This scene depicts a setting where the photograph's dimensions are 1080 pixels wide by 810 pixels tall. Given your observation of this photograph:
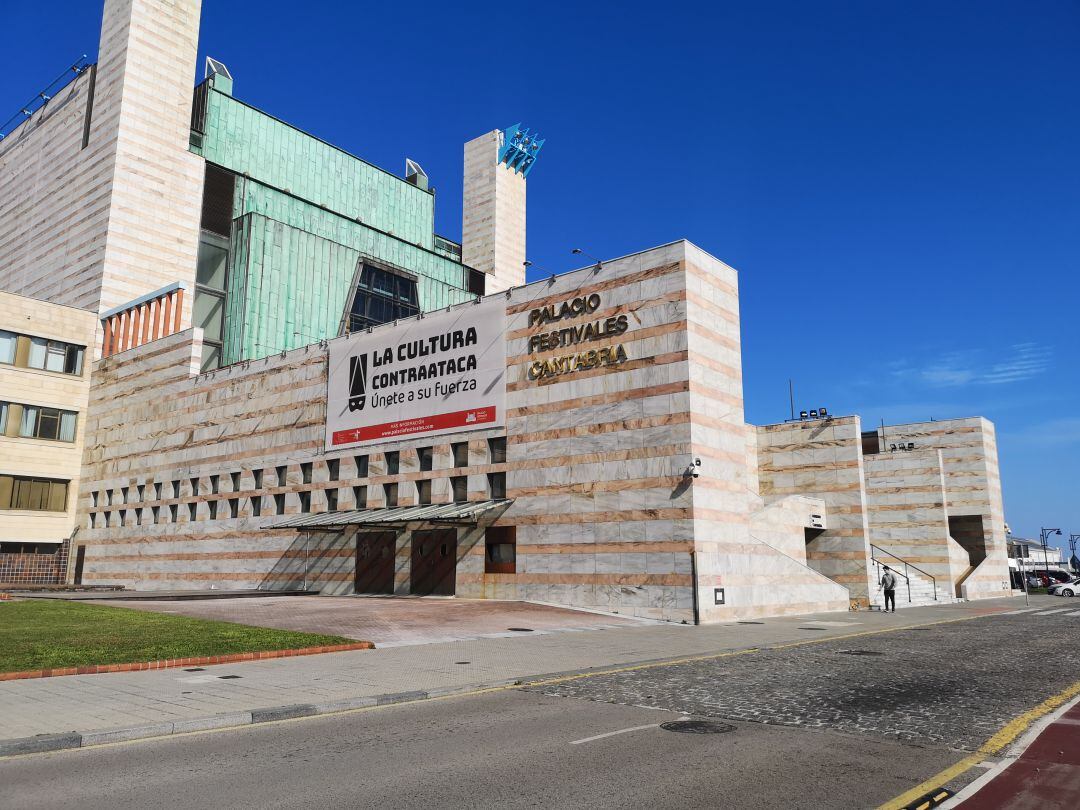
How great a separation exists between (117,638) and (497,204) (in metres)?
70.1

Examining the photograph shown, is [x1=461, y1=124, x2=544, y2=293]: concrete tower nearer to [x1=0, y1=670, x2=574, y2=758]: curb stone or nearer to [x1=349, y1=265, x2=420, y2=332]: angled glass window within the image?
→ [x1=349, y1=265, x2=420, y2=332]: angled glass window

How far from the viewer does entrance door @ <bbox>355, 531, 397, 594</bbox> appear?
3612 cm

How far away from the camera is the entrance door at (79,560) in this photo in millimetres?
53188

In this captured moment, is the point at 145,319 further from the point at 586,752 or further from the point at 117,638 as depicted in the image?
the point at 586,752

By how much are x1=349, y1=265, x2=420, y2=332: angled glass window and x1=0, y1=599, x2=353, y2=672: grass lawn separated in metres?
44.3

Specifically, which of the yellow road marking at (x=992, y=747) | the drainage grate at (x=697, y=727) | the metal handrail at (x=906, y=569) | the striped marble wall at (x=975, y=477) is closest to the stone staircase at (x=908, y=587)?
the metal handrail at (x=906, y=569)

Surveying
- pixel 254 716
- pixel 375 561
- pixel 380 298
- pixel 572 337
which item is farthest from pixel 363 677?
pixel 380 298

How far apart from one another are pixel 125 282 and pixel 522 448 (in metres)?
39.5

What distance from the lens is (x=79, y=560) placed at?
53.6 metres

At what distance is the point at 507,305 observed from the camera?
1351 inches

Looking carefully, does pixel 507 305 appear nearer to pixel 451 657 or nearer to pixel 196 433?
pixel 451 657

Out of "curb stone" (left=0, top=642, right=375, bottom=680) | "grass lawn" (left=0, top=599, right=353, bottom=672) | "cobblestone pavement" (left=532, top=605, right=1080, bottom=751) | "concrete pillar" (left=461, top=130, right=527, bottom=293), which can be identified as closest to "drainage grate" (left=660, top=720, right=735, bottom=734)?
"cobblestone pavement" (left=532, top=605, right=1080, bottom=751)

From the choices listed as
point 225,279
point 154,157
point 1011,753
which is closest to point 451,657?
point 1011,753

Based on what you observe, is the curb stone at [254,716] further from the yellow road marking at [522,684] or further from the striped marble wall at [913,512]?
the striped marble wall at [913,512]
